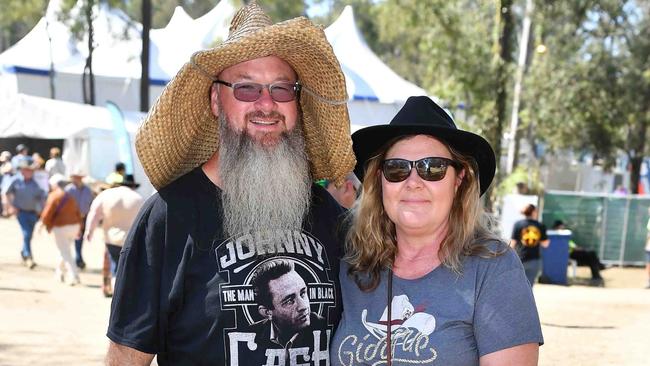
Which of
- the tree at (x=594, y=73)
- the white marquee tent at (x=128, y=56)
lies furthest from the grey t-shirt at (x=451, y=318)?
the tree at (x=594, y=73)

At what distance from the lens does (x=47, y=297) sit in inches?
445

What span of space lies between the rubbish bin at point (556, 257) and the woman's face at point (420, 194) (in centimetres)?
1350

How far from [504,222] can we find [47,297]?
8.60m

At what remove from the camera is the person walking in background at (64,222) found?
1244cm

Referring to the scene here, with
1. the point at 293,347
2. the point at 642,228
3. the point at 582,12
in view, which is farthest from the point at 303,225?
the point at 582,12

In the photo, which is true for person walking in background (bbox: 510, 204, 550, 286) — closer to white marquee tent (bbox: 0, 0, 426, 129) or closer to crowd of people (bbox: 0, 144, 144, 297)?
crowd of people (bbox: 0, 144, 144, 297)

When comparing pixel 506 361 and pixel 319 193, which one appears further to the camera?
pixel 319 193

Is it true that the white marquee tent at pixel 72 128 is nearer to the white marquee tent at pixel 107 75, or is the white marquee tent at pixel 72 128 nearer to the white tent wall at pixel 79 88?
the white marquee tent at pixel 107 75

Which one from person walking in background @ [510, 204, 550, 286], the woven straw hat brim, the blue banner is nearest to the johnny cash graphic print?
the woven straw hat brim

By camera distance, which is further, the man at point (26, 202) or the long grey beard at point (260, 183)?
the man at point (26, 202)

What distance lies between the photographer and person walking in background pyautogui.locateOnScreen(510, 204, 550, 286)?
11.6 metres

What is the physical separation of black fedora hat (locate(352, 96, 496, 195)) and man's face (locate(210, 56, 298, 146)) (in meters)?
0.27

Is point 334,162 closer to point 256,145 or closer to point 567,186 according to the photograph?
point 256,145

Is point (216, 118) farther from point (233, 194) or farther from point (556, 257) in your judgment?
point (556, 257)
